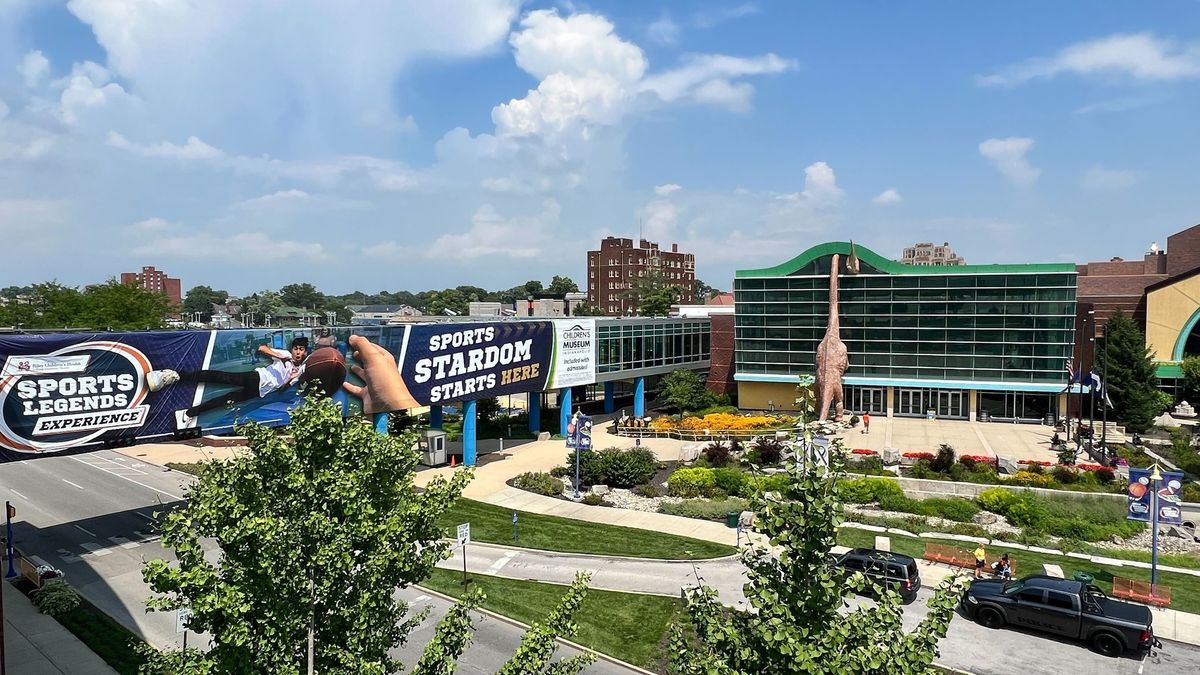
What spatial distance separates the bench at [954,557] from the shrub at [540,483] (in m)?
16.8

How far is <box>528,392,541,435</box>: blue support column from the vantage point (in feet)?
163

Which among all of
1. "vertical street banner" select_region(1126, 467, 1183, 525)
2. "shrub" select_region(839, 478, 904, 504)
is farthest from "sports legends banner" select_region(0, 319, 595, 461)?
"vertical street banner" select_region(1126, 467, 1183, 525)

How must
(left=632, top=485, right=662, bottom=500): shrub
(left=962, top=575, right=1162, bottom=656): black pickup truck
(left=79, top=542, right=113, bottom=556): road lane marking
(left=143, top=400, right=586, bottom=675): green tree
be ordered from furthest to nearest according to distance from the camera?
(left=632, top=485, right=662, bottom=500): shrub, (left=79, top=542, right=113, bottom=556): road lane marking, (left=962, top=575, right=1162, bottom=656): black pickup truck, (left=143, top=400, right=586, bottom=675): green tree

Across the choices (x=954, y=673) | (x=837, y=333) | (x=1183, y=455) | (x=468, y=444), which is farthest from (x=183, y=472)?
(x=1183, y=455)

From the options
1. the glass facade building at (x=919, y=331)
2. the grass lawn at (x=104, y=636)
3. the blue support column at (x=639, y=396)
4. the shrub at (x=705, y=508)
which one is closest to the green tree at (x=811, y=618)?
the grass lawn at (x=104, y=636)

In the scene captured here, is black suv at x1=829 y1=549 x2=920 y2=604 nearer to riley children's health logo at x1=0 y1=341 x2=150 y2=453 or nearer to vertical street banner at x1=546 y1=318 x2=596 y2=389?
riley children's health logo at x1=0 y1=341 x2=150 y2=453

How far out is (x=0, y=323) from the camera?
236 ft

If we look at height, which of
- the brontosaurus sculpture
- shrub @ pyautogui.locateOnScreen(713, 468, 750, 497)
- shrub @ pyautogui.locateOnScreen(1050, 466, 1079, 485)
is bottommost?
shrub @ pyautogui.locateOnScreen(713, 468, 750, 497)

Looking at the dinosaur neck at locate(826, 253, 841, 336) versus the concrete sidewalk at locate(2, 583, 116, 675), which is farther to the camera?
the dinosaur neck at locate(826, 253, 841, 336)

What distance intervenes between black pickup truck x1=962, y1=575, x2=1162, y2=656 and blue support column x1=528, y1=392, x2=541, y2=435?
32.2m

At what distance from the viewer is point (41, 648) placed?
19750 millimetres

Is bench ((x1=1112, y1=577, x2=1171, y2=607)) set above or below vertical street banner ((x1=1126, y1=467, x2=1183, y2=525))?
below

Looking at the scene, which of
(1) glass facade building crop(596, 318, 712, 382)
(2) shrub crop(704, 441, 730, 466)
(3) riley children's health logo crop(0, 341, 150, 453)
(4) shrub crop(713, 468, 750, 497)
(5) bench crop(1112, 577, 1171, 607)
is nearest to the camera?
(5) bench crop(1112, 577, 1171, 607)

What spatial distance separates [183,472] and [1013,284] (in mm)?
54700
